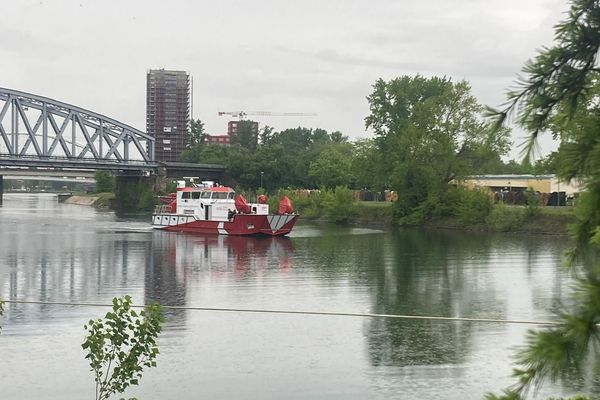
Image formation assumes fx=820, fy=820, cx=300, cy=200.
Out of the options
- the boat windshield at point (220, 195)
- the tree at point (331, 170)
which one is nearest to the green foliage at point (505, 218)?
the boat windshield at point (220, 195)

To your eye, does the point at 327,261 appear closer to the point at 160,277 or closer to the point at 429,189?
the point at 160,277

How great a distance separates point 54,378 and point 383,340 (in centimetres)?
738

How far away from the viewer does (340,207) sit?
238 feet

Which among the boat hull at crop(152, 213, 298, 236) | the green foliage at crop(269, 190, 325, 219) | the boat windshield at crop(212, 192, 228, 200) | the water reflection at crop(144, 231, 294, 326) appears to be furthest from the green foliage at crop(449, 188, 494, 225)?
the boat windshield at crop(212, 192, 228, 200)

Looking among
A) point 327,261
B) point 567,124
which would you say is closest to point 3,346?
point 567,124

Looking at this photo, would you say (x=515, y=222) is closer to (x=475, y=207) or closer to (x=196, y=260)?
(x=475, y=207)

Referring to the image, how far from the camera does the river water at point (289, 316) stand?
14953 millimetres

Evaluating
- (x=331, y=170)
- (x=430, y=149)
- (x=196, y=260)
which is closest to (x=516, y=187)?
(x=430, y=149)

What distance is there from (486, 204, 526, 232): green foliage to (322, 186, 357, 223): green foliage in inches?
618

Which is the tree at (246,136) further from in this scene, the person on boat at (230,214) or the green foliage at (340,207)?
the person on boat at (230,214)

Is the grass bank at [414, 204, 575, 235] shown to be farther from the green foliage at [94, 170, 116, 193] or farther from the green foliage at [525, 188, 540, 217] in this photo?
the green foliage at [94, 170, 116, 193]

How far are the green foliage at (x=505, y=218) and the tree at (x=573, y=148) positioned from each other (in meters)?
56.5

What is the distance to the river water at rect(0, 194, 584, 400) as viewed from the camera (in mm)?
14953

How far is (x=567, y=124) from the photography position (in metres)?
3.52
